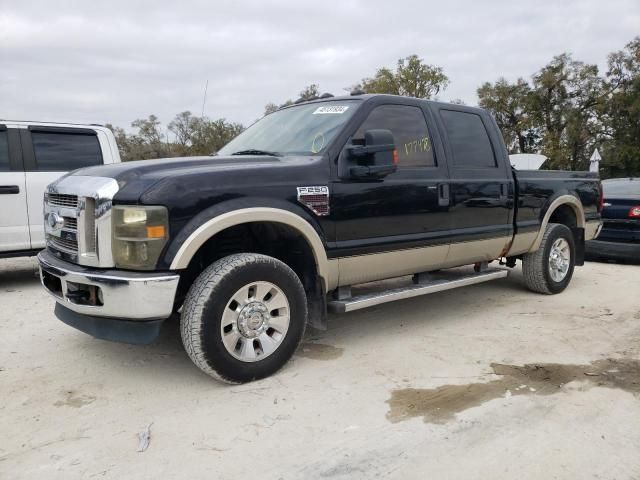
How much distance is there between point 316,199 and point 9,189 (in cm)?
411

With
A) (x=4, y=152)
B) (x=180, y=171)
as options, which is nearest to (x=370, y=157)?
(x=180, y=171)

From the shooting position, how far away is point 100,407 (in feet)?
9.90

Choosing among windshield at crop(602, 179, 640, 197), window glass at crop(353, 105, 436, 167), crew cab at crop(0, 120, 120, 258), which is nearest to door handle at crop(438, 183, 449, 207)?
window glass at crop(353, 105, 436, 167)

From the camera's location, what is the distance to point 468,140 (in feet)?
15.9

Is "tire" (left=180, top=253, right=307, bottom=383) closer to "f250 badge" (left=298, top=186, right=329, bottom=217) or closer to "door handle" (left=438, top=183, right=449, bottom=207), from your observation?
"f250 badge" (left=298, top=186, right=329, bottom=217)

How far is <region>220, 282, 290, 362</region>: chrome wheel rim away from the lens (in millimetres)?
3213

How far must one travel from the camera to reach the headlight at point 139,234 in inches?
115

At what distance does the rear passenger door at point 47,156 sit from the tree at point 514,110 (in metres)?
26.6

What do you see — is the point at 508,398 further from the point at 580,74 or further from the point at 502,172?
the point at 580,74

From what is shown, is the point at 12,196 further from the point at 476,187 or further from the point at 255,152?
the point at 476,187

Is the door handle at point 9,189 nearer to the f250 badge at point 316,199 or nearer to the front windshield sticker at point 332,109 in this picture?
the front windshield sticker at point 332,109

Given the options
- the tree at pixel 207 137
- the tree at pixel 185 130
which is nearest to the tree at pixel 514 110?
the tree at pixel 207 137

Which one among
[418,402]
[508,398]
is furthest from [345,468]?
[508,398]

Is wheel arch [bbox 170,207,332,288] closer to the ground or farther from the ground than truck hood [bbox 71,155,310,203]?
closer to the ground
